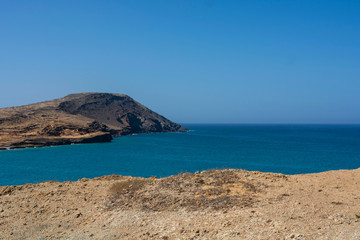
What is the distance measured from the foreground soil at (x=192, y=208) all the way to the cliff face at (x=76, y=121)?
65.6 m

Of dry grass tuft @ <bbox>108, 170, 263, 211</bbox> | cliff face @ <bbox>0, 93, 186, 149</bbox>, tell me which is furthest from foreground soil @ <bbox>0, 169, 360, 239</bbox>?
cliff face @ <bbox>0, 93, 186, 149</bbox>

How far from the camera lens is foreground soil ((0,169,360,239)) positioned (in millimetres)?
8391

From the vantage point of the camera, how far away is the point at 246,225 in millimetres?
8531

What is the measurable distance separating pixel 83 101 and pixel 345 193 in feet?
430

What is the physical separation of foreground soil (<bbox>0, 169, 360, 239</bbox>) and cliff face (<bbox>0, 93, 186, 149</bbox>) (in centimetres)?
6561

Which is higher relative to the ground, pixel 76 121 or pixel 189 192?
pixel 76 121

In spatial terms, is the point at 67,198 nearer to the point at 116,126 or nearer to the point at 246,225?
the point at 246,225

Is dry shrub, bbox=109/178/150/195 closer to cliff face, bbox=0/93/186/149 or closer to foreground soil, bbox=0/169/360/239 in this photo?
foreground soil, bbox=0/169/360/239

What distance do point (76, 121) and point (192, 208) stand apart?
9058 cm

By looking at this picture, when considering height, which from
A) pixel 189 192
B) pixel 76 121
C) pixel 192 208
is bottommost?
pixel 192 208

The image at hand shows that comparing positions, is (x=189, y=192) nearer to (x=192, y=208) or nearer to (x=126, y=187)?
(x=192, y=208)

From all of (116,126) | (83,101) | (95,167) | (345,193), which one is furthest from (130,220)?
(83,101)

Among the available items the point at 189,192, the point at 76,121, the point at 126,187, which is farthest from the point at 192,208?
the point at 76,121

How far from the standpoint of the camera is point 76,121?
9356 cm
